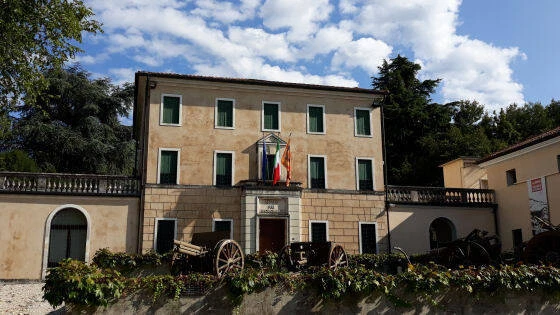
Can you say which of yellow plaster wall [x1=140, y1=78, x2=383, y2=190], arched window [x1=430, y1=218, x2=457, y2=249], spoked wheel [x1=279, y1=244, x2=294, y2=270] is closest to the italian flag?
yellow plaster wall [x1=140, y1=78, x2=383, y2=190]

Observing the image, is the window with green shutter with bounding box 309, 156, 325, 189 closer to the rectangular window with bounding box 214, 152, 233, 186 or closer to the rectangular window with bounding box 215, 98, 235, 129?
the rectangular window with bounding box 214, 152, 233, 186

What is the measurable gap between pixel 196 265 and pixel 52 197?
10.7m

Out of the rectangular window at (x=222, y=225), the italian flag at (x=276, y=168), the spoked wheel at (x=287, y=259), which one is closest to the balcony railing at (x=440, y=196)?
the italian flag at (x=276, y=168)

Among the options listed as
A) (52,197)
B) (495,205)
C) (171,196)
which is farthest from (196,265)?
(495,205)

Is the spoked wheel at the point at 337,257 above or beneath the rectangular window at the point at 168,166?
beneath

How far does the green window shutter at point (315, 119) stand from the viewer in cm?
2612

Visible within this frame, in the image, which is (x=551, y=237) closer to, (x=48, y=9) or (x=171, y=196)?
(x=171, y=196)

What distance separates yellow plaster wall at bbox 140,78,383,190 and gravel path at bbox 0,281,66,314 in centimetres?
669

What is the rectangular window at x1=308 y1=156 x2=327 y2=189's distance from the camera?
25328 millimetres

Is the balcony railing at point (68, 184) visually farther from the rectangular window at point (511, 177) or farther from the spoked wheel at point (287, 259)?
the rectangular window at point (511, 177)

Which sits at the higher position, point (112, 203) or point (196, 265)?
point (112, 203)

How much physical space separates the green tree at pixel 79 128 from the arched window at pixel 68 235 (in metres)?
14.3

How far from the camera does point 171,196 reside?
23500 mm

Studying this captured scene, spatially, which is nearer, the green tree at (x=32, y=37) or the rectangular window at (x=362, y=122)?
the green tree at (x=32, y=37)
